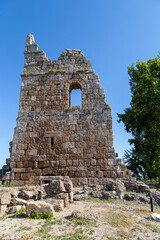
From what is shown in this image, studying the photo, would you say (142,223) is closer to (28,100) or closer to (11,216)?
(11,216)

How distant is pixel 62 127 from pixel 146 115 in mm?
6284

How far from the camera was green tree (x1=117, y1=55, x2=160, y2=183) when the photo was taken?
36.9ft

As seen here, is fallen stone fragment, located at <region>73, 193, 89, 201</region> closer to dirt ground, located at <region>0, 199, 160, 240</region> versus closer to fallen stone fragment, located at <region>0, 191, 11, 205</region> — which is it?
dirt ground, located at <region>0, 199, 160, 240</region>

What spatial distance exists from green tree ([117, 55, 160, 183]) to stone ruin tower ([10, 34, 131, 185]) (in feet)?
11.5

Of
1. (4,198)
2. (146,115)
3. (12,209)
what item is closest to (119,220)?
(12,209)

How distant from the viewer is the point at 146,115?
1231 cm

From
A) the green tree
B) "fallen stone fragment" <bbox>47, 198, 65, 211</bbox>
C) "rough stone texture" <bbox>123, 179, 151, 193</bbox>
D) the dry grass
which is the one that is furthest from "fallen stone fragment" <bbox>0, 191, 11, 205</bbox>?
the green tree

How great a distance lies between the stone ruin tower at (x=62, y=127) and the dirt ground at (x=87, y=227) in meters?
3.83

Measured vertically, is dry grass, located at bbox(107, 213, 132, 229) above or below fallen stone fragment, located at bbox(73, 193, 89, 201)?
below

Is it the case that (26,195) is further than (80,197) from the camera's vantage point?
No

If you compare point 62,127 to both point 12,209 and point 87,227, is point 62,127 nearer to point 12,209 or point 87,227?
point 12,209

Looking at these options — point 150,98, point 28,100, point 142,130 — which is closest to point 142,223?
point 28,100

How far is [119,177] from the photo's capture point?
8.19 meters

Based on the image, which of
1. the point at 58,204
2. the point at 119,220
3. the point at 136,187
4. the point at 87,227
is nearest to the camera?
the point at 87,227
